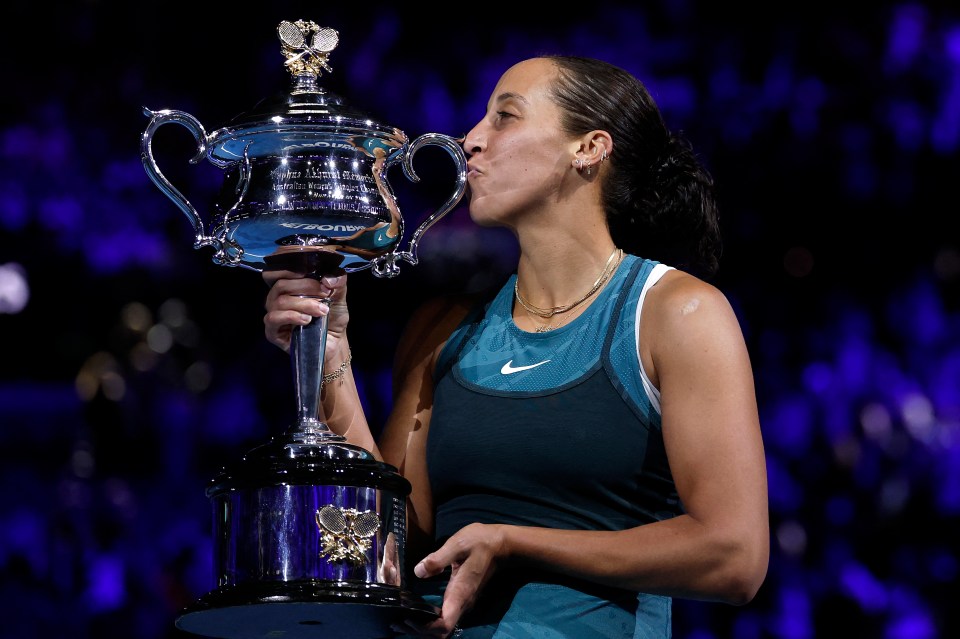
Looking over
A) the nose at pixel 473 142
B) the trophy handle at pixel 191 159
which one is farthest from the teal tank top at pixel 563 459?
the trophy handle at pixel 191 159

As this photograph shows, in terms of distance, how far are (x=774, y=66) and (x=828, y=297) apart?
0.43m

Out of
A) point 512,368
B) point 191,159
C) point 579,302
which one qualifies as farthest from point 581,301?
point 191,159

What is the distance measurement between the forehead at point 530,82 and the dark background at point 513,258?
993 mm

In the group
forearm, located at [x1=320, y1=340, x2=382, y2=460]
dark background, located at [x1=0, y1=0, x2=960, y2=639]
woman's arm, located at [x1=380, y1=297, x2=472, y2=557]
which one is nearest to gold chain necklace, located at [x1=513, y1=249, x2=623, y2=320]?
woman's arm, located at [x1=380, y1=297, x2=472, y2=557]

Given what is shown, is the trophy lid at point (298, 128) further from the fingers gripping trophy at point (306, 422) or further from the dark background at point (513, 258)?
the dark background at point (513, 258)

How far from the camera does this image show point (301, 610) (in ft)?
4.10

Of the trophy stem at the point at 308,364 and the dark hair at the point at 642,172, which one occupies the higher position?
the dark hair at the point at 642,172

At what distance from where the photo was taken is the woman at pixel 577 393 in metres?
1.31

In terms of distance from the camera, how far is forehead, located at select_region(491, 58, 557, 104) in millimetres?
1559

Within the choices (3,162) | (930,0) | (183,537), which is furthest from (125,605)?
(930,0)

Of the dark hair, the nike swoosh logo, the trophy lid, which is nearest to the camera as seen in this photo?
the trophy lid

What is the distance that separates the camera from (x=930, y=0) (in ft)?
8.50

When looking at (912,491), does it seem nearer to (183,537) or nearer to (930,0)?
(930,0)

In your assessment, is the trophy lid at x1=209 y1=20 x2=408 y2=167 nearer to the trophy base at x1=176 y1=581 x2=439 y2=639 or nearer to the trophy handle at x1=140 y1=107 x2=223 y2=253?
the trophy handle at x1=140 y1=107 x2=223 y2=253
